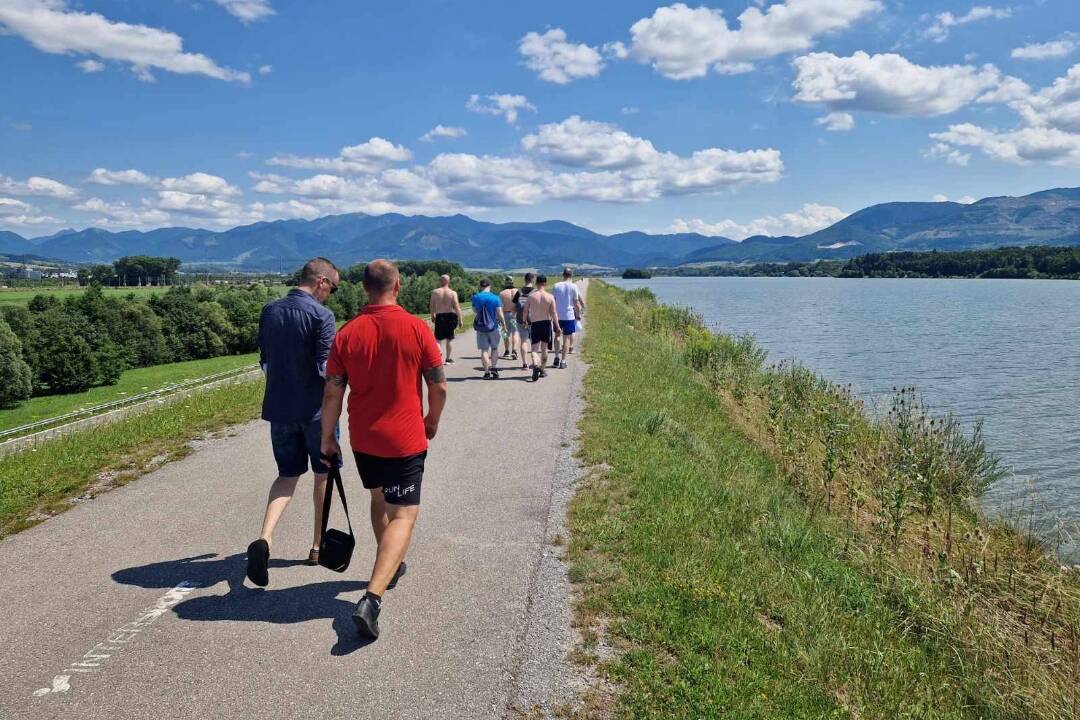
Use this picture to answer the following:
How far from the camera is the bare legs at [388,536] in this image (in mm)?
4160

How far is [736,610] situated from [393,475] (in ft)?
7.83

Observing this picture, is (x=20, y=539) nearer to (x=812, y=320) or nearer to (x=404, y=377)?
(x=404, y=377)

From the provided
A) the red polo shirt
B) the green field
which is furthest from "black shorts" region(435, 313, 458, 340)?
the green field

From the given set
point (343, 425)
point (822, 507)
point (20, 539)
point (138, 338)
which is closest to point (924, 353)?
point (822, 507)

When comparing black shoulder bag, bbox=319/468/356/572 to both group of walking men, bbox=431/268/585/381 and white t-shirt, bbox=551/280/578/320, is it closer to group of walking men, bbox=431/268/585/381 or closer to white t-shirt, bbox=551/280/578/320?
group of walking men, bbox=431/268/585/381

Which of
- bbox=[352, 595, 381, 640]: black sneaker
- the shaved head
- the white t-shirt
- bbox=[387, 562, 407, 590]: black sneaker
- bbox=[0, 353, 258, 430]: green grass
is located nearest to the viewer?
bbox=[352, 595, 381, 640]: black sneaker

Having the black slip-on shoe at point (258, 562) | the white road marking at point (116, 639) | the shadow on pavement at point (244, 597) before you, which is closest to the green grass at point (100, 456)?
the shadow on pavement at point (244, 597)

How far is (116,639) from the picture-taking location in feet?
13.5

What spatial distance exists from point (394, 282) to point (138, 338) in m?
48.2

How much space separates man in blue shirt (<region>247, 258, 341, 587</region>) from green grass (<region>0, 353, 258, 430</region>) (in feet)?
80.7

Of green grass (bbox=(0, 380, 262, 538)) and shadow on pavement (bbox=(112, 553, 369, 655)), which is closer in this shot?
shadow on pavement (bbox=(112, 553, 369, 655))

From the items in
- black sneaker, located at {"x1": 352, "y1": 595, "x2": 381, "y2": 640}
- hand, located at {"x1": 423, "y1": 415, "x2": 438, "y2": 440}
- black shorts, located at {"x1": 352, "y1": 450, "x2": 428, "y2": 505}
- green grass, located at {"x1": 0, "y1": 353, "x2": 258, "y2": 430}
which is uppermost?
hand, located at {"x1": 423, "y1": 415, "x2": 438, "y2": 440}

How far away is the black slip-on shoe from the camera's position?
456 centimetres

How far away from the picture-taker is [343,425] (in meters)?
10.1
